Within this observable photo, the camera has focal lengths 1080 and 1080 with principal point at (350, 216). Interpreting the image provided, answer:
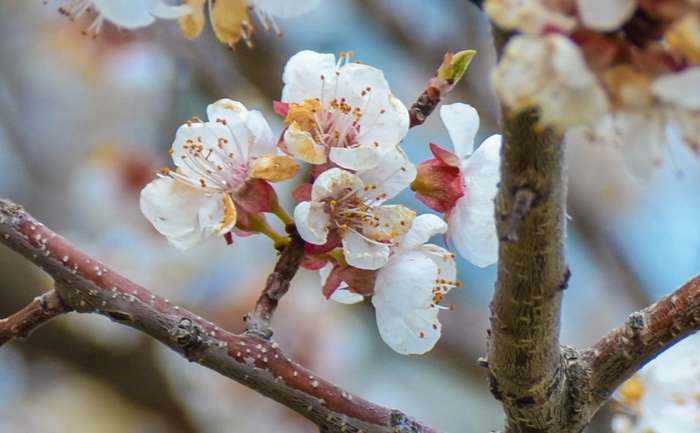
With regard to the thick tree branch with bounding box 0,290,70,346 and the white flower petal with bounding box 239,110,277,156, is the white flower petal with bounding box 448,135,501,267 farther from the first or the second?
the thick tree branch with bounding box 0,290,70,346

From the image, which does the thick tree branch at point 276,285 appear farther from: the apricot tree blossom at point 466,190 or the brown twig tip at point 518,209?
the brown twig tip at point 518,209

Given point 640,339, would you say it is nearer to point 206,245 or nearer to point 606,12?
point 606,12

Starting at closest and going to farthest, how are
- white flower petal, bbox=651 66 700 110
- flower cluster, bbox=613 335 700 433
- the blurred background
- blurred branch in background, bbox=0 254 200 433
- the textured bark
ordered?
white flower petal, bbox=651 66 700 110
the textured bark
flower cluster, bbox=613 335 700 433
blurred branch in background, bbox=0 254 200 433
the blurred background

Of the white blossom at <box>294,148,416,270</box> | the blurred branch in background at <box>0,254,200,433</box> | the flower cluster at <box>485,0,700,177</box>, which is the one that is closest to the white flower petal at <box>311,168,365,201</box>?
the white blossom at <box>294,148,416,270</box>

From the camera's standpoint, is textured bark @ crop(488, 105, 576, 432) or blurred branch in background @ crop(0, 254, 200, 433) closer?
textured bark @ crop(488, 105, 576, 432)

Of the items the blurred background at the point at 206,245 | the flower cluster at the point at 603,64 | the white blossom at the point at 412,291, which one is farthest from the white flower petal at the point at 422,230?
the blurred background at the point at 206,245

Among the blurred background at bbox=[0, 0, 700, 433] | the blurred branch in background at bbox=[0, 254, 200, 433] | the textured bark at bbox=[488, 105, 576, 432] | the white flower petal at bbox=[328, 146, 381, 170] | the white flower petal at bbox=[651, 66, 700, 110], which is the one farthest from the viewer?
the blurred background at bbox=[0, 0, 700, 433]

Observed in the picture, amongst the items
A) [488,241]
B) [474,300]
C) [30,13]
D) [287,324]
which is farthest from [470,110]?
[30,13]

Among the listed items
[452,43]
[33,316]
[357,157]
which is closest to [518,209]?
[357,157]
